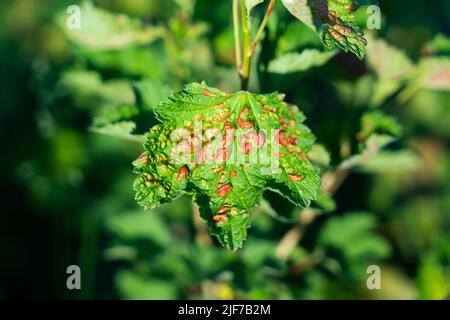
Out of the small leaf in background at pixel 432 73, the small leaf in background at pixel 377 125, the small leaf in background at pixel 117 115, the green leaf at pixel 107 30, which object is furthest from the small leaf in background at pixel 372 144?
the green leaf at pixel 107 30

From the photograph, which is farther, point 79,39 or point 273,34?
point 79,39

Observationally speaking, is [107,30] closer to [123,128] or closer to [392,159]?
[123,128]

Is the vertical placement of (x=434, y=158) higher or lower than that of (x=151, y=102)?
higher

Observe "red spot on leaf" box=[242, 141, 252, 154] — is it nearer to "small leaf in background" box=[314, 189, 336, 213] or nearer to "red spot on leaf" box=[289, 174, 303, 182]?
"red spot on leaf" box=[289, 174, 303, 182]

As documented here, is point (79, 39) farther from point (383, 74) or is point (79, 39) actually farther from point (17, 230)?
point (17, 230)

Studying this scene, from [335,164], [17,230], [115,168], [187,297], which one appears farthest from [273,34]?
[17,230]

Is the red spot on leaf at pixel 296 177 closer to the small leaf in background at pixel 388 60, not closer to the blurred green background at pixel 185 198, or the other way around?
the blurred green background at pixel 185 198

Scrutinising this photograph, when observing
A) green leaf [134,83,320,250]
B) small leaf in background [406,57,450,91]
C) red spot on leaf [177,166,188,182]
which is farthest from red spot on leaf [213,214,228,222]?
small leaf in background [406,57,450,91]
